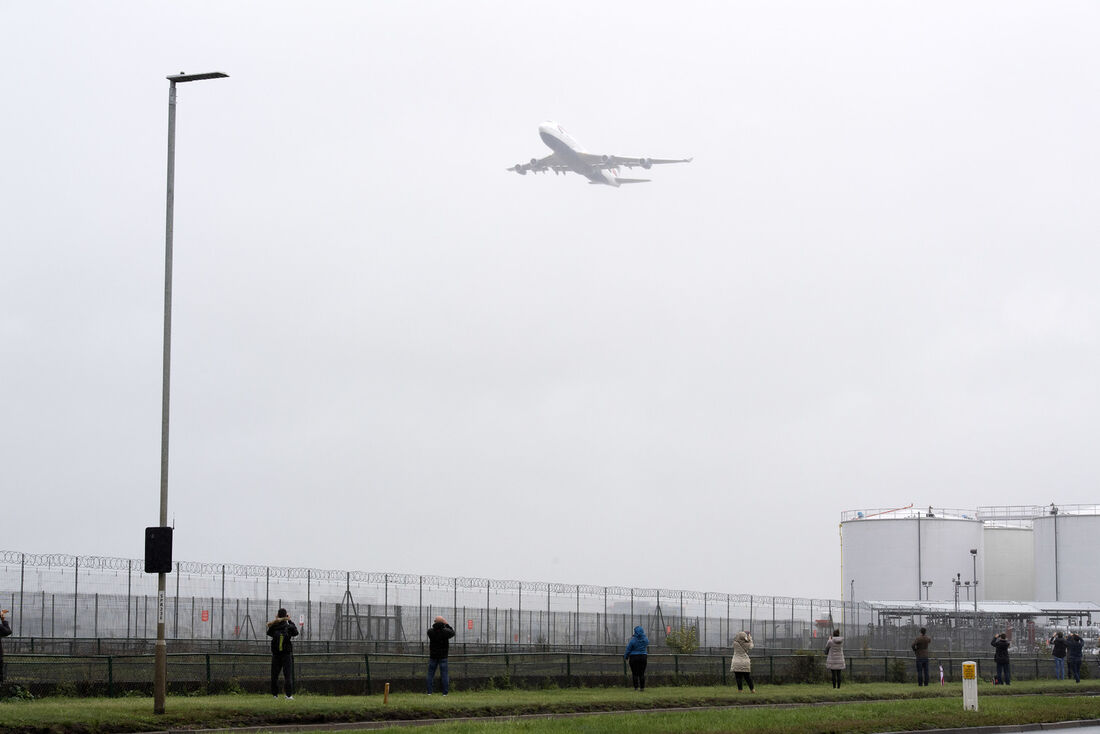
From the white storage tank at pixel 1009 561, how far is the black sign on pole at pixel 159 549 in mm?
98093

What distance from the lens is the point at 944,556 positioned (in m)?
101

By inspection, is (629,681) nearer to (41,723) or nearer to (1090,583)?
(41,723)

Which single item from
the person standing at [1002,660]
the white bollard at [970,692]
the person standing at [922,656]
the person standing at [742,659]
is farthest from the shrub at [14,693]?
the person standing at [1002,660]

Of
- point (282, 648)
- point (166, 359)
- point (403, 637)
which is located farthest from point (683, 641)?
point (166, 359)

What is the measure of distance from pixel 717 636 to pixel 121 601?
85.1 feet

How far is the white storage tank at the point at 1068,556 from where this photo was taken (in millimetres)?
98500

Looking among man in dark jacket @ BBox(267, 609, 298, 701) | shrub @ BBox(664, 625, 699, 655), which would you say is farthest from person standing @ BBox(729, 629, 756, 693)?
shrub @ BBox(664, 625, 699, 655)

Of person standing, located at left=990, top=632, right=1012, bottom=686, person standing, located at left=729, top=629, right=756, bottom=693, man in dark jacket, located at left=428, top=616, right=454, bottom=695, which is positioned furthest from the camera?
person standing, located at left=990, top=632, right=1012, bottom=686

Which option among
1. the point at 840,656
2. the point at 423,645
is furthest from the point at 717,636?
the point at 840,656

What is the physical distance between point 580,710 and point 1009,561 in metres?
91.9

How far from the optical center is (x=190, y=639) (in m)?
45.4

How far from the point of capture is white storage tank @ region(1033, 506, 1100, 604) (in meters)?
98.5

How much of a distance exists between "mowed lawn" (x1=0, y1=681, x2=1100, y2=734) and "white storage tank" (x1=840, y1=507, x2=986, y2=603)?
218 feet

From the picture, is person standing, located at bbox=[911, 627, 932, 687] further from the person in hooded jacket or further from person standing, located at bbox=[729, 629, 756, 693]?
the person in hooded jacket
